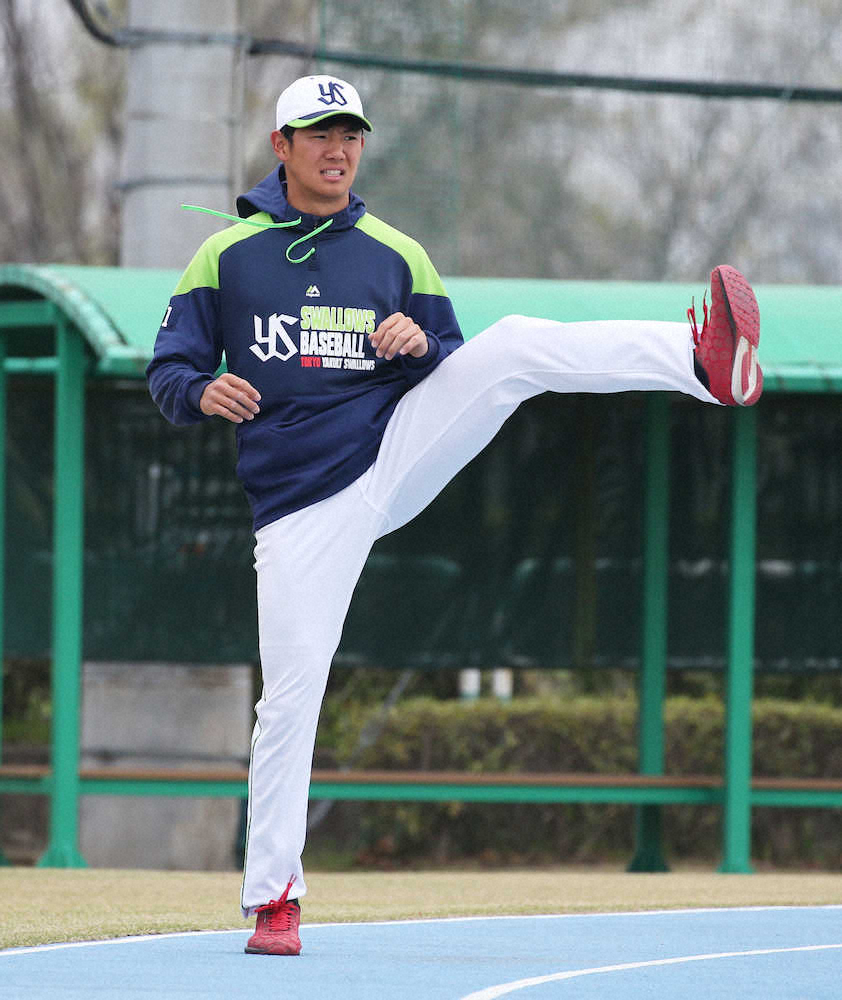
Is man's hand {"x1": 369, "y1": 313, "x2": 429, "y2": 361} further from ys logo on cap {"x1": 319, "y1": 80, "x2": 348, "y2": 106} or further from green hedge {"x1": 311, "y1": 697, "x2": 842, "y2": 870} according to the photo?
green hedge {"x1": 311, "y1": 697, "x2": 842, "y2": 870}

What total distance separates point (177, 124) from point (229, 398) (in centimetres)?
673

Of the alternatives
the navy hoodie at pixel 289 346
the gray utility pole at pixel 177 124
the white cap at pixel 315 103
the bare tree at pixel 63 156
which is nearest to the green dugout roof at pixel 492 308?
the gray utility pole at pixel 177 124

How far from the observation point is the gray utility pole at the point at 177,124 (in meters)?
11.8

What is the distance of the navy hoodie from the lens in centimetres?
561

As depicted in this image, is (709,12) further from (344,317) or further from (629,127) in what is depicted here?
(344,317)

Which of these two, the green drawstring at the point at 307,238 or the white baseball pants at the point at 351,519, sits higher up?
the green drawstring at the point at 307,238

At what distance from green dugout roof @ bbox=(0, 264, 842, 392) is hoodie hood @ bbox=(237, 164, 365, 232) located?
2985 millimetres

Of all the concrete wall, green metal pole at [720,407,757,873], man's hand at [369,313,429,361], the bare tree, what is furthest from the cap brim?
the bare tree

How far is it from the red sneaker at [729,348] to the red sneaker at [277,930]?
174 centimetres

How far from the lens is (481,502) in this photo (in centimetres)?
1067

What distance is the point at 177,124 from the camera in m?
11.8

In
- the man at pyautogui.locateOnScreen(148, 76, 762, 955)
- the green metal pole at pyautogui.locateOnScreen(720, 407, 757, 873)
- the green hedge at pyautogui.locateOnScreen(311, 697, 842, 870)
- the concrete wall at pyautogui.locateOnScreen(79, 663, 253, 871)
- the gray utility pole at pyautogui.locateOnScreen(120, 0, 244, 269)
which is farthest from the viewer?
the green hedge at pyautogui.locateOnScreen(311, 697, 842, 870)

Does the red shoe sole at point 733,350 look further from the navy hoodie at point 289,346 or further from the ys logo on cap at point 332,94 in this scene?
the ys logo on cap at point 332,94

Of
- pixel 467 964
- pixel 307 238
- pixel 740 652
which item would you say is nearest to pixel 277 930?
pixel 467 964
